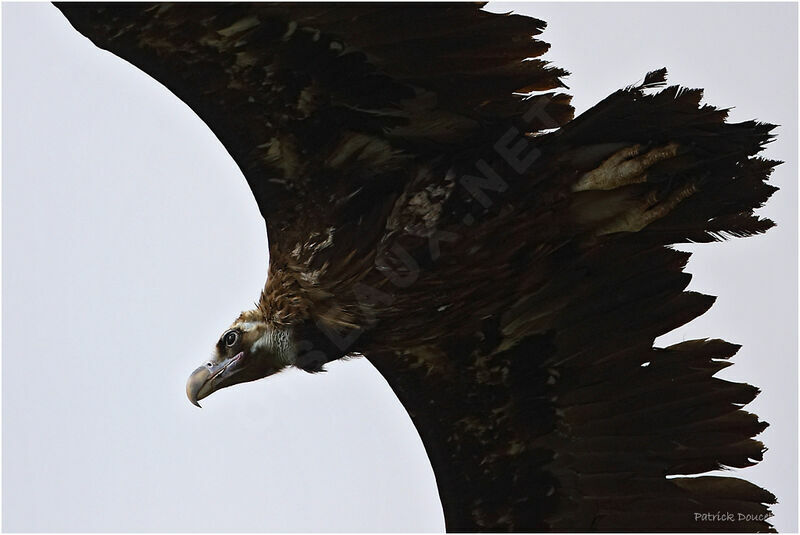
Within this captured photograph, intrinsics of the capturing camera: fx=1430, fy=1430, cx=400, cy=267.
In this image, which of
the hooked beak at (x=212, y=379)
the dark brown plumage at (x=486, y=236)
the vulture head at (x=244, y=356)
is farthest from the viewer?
the hooked beak at (x=212, y=379)

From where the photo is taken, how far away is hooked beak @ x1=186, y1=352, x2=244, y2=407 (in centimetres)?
920

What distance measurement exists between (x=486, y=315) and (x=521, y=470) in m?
1.32

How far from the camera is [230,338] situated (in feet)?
30.3

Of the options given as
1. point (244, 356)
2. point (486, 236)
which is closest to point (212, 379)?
point (244, 356)

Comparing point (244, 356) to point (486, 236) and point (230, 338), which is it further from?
point (486, 236)

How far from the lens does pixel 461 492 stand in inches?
389

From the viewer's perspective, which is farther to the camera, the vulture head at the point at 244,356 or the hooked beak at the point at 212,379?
the hooked beak at the point at 212,379

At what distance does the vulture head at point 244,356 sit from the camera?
8961 mm

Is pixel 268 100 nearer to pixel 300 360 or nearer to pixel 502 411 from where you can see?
pixel 300 360

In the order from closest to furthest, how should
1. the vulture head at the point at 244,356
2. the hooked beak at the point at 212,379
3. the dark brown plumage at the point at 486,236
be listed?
the dark brown plumage at the point at 486,236
the vulture head at the point at 244,356
the hooked beak at the point at 212,379

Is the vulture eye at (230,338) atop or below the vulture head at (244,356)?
atop

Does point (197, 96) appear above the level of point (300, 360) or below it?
above

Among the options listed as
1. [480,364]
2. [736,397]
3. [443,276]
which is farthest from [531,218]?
[736,397]

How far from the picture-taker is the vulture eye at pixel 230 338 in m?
9.20
